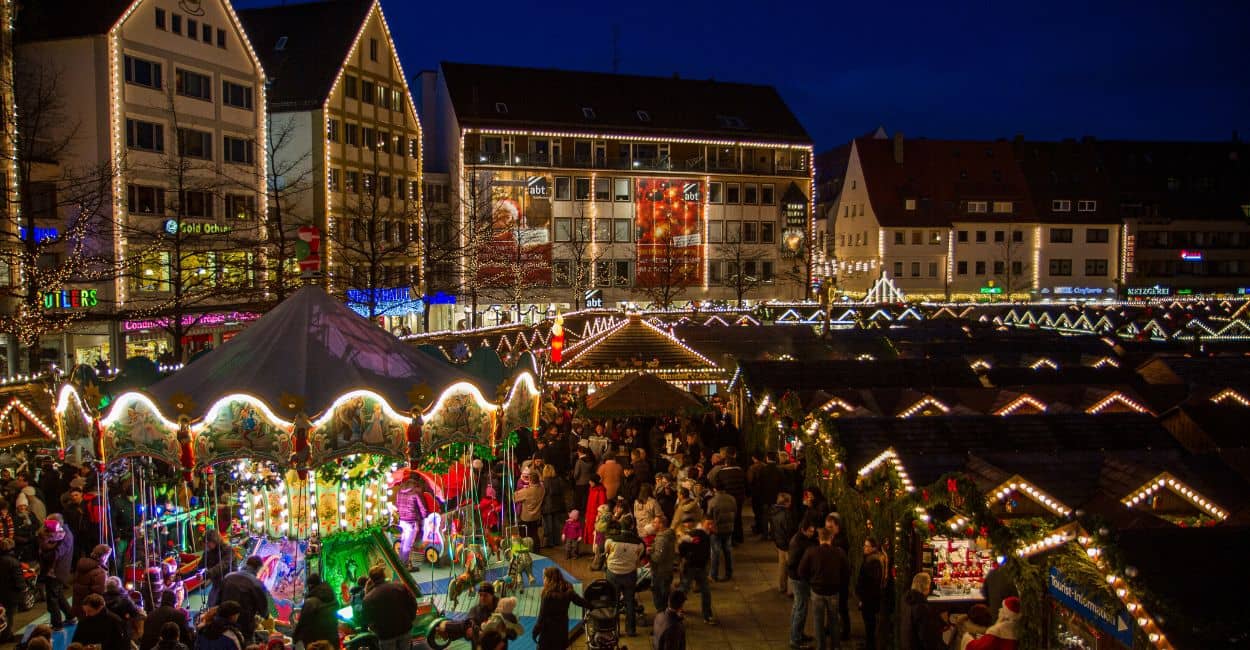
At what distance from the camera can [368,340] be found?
37.1ft

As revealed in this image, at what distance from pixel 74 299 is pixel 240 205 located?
6.37 metres

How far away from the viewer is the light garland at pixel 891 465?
10.8 metres

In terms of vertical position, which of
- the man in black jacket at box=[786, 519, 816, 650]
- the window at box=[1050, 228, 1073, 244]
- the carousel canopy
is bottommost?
the man in black jacket at box=[786, 519, 816, 650]

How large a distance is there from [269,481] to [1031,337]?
21410mm

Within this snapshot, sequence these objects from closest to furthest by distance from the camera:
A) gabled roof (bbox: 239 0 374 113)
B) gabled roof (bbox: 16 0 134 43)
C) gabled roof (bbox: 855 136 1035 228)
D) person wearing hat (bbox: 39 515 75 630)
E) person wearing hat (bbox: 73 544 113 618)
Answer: person wearing hat (bbox: 73 544 113 618) → person wearing hat (bbox: 39 515 75 630) → gabled roof (bbox: 16 0 134 43) → gabled roof (bbox: 239 0 374 113) → gabled roof (bbox: 855 136 1035 228)

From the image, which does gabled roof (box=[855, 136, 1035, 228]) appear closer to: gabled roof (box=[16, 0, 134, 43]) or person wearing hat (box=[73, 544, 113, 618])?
gabled roof (box=[16, 0, 134, 43])

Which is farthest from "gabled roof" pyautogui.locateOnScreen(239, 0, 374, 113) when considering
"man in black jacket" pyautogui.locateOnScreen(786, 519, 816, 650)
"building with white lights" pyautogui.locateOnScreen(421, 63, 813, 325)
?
"man in black jacket" pyautogui.locateOnScreen(786, 519, 816, 650)

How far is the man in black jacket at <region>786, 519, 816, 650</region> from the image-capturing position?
10.5 m

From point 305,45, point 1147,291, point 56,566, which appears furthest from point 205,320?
point 1147,291

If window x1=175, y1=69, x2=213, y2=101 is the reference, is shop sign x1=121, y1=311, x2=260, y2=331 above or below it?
below

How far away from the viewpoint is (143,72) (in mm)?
32312

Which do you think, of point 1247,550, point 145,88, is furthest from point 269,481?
point 145,88

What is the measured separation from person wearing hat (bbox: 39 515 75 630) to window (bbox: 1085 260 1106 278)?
59.3 metres

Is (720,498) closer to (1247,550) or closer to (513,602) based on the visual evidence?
(513,602)
